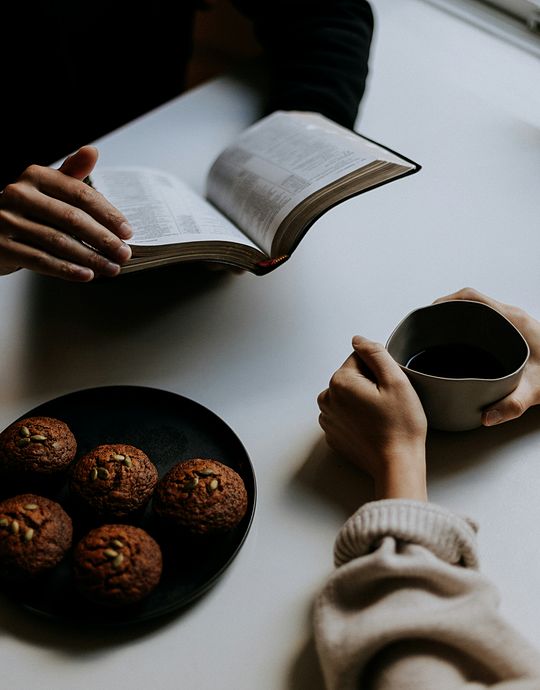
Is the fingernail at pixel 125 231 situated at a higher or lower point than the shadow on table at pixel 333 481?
higher

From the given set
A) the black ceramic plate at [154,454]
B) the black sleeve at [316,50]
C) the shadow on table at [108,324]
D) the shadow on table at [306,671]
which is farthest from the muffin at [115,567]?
the black sleeve at [316,50]

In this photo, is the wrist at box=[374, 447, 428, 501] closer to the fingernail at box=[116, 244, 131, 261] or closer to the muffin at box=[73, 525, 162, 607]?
the muffin at box=[73, 525, 162, 607]

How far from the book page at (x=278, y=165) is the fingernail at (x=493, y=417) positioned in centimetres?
34

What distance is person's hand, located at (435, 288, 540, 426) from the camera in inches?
28.4

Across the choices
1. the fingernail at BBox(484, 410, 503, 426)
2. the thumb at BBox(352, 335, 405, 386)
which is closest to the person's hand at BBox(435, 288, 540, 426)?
the fingernail at BBox(484, 410, 503, 426)

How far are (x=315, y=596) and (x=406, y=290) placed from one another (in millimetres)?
448

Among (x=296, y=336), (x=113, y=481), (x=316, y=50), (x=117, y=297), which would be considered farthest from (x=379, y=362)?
(x=316, y=50)

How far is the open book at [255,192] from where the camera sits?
2.73 ft

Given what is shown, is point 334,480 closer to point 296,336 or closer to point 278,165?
point 296,336

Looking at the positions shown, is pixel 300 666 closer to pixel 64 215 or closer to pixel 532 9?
pixel 64 215

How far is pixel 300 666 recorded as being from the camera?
0.60m

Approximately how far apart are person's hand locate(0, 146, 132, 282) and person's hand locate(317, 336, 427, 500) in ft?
0.98

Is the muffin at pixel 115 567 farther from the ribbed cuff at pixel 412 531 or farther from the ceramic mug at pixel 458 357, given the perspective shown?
the ceramic mug at pixel 458 357

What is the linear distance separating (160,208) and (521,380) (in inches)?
19.7
